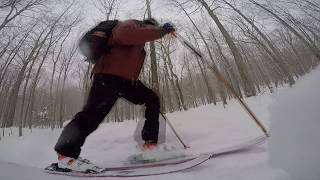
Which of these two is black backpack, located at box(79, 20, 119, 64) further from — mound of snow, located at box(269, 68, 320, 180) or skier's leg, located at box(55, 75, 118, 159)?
mound of snow, located at box(269, 68, 320, 180)

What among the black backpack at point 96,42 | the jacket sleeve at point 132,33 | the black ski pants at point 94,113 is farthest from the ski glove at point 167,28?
the black ski pants at point 94,113

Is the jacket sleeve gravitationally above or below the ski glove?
below

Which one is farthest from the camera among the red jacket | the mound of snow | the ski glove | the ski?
the ski glove

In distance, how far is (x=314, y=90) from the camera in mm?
1592

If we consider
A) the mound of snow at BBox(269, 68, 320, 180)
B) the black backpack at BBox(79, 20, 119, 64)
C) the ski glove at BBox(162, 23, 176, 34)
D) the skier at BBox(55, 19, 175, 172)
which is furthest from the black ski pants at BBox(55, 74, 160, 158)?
the mound of snow at BBox(269, 68, 320, 180)

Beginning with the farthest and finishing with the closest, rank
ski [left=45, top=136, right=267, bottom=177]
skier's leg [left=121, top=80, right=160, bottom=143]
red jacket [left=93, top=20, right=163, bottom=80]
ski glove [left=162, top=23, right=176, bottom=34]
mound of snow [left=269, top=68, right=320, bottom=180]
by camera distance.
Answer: skier's leg [left=121, top=80, right=160, bottom=143] < ski glove [left=162, top=23, right=176, bottom=34] < red jacket [left=93, top=20, right=163, bottom=80] < ski [left=45, top=136, right=267, bottom=177] < mound of snow [left=269, top=68, right=320, bottom=180]

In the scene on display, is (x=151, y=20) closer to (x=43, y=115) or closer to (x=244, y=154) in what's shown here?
(x=244, y=154)

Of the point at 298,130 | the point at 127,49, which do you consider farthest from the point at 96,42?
the point at 298,130

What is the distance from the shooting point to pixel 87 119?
2.65 metres

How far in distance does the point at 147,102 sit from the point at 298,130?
1.89m

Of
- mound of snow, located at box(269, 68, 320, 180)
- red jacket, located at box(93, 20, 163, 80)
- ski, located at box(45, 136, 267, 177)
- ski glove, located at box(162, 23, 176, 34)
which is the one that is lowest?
ski, located at box(45, 136, 267, 177)

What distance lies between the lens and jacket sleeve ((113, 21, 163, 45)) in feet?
8.70

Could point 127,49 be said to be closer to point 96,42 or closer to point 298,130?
point 96,42

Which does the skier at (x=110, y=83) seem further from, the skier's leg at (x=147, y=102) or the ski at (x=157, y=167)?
the ski at (x=157, y=167)
